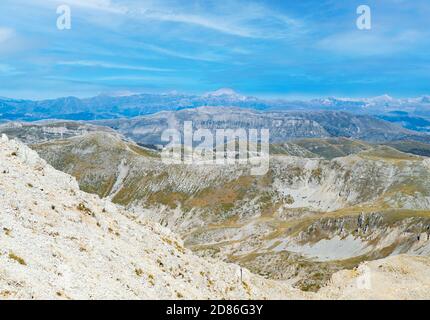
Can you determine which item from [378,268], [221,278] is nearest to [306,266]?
[378,268]

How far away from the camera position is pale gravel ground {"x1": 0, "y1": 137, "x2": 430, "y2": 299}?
31.1 meters

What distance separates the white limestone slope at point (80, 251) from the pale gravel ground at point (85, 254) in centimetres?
8

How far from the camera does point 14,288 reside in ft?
89.4

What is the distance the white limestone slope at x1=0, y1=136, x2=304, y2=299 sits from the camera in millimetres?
31031

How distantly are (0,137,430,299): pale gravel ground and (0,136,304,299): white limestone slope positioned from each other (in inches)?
3.2

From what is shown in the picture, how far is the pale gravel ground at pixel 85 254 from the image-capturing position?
3112cm

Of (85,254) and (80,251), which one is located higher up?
(80,251)

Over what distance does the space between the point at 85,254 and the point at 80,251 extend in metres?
0.50

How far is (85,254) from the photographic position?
123 feet

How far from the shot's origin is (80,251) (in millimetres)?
37406

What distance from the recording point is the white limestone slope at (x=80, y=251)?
3103 centimetres
